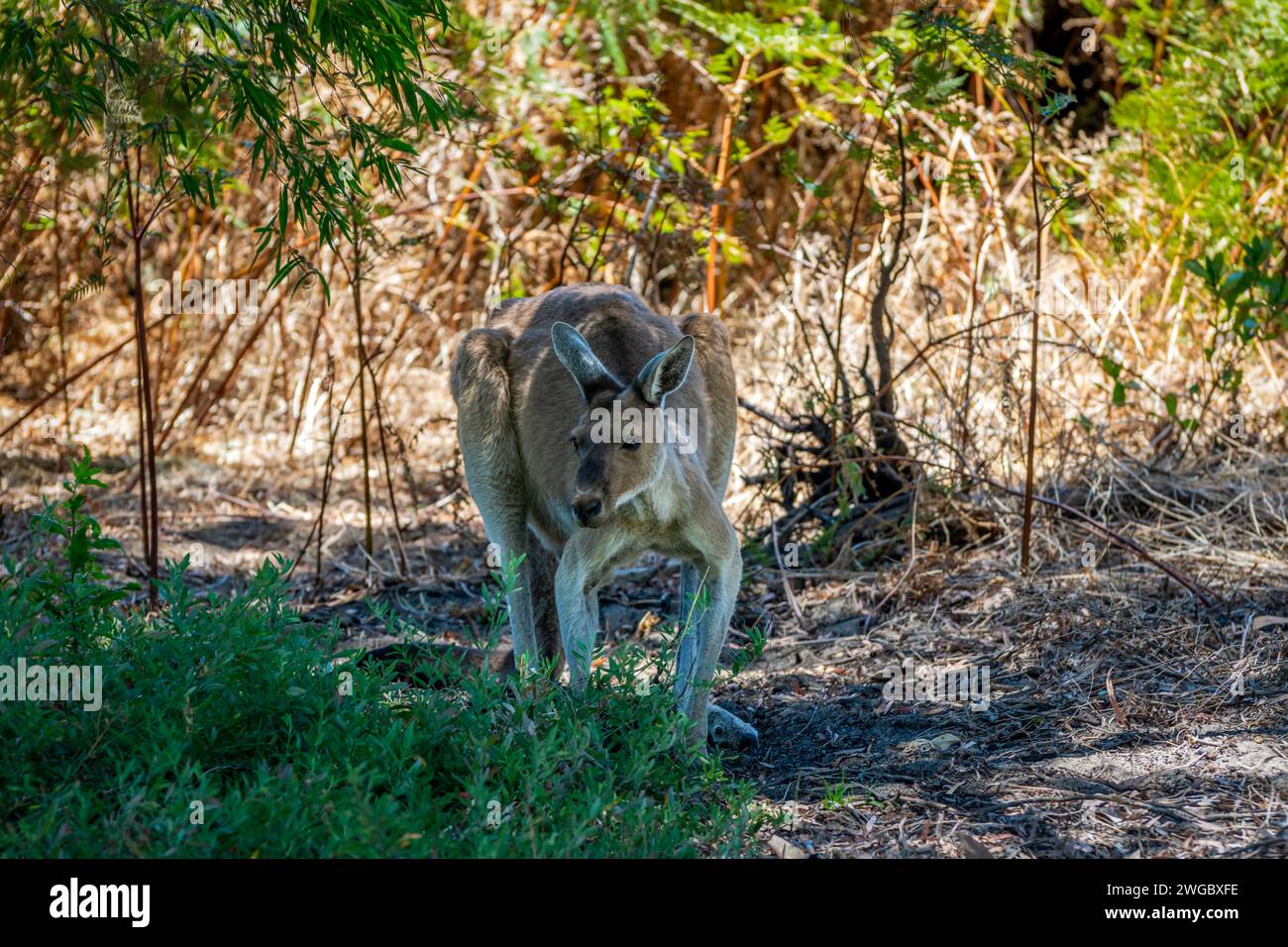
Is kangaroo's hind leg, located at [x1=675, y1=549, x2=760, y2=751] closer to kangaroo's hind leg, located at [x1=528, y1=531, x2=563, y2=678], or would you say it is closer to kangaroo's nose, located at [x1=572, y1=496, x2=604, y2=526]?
kangaroo's nose, located at [x1=572, y1=496, x2=604, y2=526]

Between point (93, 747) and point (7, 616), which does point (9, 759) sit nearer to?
point (93, 747)

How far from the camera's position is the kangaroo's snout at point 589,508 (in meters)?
3.70

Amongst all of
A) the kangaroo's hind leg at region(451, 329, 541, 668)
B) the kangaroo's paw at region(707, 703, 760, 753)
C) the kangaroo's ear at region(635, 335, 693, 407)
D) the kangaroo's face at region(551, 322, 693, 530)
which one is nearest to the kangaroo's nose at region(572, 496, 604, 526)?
the kangaroo's face at region(551, 322, 693, 530)

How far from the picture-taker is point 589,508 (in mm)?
3697

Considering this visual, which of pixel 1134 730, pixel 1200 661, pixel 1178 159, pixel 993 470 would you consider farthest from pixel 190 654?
pixel 1178 159

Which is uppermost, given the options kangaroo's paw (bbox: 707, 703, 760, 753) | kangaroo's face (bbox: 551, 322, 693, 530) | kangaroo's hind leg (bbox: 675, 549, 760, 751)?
kangaroo's face (bbox: 551, 322, 693, 530)

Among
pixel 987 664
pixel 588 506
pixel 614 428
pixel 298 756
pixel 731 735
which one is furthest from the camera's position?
pixel 987 664

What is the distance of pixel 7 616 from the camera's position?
3.49 meters

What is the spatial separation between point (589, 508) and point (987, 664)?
1.76 m

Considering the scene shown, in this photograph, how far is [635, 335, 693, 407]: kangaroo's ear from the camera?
12.5 feet

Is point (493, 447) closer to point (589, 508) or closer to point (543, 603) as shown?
point (543, 603)

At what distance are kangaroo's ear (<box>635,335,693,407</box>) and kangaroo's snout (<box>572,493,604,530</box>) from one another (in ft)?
1.25

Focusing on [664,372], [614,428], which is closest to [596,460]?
[614,428]

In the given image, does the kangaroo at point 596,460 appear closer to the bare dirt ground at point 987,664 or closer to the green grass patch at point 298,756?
the green grass patch at point 298,756
